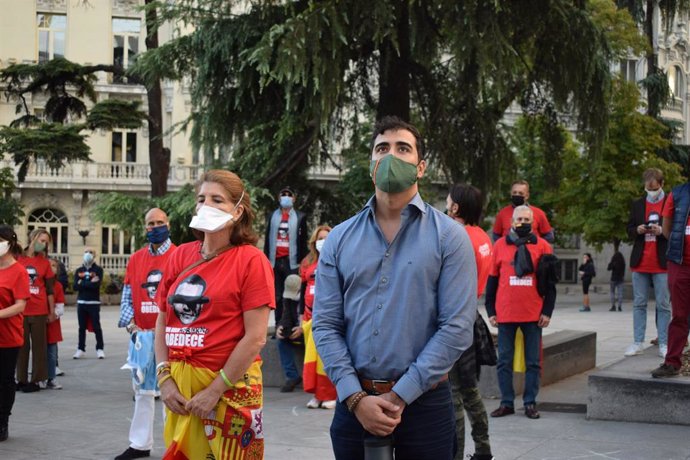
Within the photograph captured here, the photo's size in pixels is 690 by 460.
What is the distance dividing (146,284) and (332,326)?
14.4ft

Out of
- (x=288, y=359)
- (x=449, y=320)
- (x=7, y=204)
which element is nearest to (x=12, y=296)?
(x=288, y=359)

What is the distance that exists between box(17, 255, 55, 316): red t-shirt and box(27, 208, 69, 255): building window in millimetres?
36205

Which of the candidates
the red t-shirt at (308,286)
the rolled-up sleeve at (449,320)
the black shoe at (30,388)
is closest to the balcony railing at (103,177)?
the black shoe at (30,388)

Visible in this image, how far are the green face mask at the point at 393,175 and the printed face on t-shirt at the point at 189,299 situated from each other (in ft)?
4.05

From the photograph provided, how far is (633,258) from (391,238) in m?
8.31

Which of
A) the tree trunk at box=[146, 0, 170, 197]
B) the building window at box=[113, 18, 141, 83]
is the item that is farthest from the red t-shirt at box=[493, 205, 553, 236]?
the building window at box=[113, 18, 141, 83]

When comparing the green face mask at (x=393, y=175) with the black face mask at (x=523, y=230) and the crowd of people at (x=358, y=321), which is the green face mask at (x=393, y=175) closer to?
the crowd of people at (x=358, y=321)

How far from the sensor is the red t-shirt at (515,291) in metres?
9.28

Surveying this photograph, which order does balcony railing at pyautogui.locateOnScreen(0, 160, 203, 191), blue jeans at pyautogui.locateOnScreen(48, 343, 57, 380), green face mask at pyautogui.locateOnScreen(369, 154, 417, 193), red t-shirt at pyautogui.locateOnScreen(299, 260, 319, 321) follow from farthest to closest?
balcony railing at pyautogui.locateOnScreen(0, 160, 203, 191), blue jeans at pyautogui.locateOnScreen(48, 343, 57, 380), red t-shirt at pyautogui.locateOnScreen(299, 260, 319, 321), green face mask at pyautogui.locateOnScreen(369, 154, 417, 193)

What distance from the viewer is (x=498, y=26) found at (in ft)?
38.0

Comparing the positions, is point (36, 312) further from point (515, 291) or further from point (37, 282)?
point (515, 291)

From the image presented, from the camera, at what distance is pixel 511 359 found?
31.1ft

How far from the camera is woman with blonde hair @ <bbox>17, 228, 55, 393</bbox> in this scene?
1252cm

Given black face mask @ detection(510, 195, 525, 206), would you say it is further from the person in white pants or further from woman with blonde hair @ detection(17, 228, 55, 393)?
woman with blonde hair @ detection(17, 228, 55, 393)
